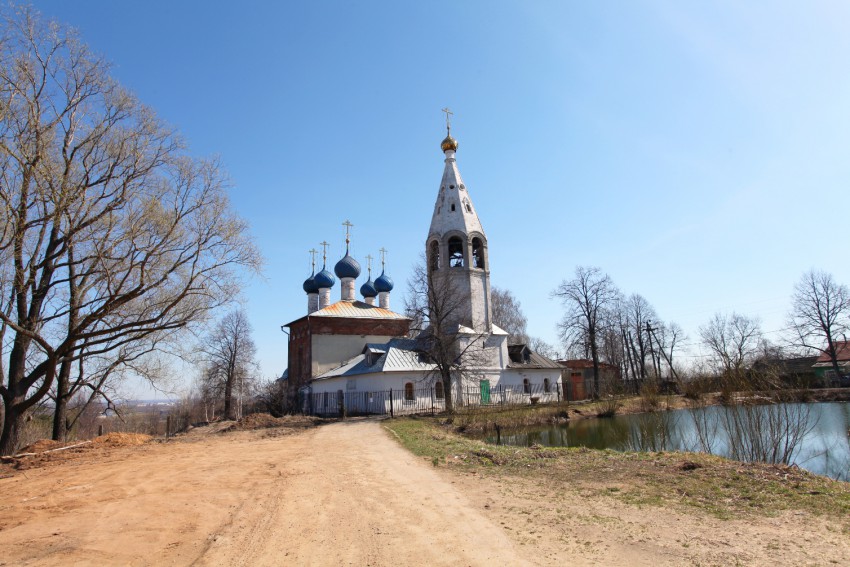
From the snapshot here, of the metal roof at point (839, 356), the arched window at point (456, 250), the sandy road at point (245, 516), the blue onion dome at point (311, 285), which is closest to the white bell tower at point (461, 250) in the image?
the arched window at point (456, 250)

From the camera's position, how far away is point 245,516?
6.21 m

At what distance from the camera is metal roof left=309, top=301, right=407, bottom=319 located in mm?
33219

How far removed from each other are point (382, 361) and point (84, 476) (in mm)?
18548

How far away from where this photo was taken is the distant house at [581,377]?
114 feet

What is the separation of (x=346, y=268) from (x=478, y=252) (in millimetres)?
10984

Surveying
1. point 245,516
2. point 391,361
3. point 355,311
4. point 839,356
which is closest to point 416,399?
point 391,361

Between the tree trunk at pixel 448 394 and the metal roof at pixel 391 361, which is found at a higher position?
the metal roof at pixel 391 361

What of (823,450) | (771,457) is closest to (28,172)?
(771,457)

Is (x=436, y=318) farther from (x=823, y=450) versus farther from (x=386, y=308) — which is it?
(x=823, y=450)

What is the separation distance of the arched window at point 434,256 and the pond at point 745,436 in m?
13.1

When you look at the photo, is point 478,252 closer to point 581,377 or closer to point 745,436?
point 581,377

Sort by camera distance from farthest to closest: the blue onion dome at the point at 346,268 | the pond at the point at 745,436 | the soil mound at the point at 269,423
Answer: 1. the blue onion dome at the point at 346,268
2. the soil mound at the point at 269,423
3. the pond at the point at 745,436

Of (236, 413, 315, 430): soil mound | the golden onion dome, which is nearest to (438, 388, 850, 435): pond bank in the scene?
(236, 413, 315, 430): soil mound

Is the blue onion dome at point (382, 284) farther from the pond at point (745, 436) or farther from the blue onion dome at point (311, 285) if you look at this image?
the pond at point (745, 436)
